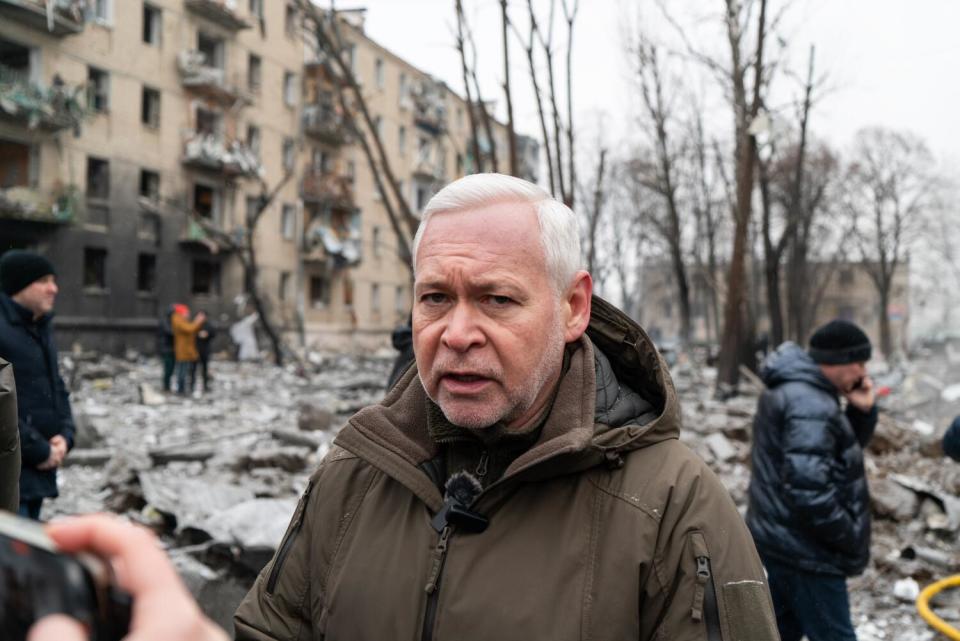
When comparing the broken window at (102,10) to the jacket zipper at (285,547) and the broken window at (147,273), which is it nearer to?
the broken window at (147,273)

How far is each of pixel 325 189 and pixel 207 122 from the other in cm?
743

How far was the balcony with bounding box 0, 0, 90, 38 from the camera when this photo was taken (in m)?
23.5

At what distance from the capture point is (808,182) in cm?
3250

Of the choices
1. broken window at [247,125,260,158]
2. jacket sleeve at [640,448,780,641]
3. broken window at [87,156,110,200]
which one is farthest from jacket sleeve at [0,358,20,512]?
broken window at [247,125,260,158]

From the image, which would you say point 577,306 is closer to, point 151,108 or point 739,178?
point 739,178

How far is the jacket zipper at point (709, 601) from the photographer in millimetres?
1555

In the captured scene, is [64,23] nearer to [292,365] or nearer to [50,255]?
[50,255]

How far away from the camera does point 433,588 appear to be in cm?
164

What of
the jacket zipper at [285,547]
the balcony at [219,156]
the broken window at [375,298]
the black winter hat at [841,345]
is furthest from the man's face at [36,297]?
the broken window at [375,298]

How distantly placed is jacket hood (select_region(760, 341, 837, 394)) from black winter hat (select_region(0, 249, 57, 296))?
4130mm

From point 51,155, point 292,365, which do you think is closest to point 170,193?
point 51,155

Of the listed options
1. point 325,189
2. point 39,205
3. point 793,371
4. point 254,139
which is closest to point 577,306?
point 793,371

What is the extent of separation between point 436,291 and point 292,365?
78.3 ft

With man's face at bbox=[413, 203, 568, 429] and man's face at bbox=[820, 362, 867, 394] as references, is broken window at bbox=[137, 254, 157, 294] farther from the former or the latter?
man's face at bbox=[413, 203, 568, 429]
